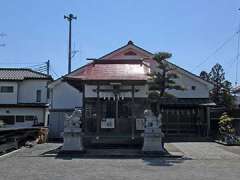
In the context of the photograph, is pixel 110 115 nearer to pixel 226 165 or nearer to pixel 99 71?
pixel 99 71

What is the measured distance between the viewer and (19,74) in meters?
45.0

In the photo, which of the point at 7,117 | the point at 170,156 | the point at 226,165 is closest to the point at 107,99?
the point at 170,156

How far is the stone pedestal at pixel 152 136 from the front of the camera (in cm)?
1717

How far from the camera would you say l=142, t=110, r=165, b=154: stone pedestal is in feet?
56.3

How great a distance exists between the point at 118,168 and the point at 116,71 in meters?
7.78

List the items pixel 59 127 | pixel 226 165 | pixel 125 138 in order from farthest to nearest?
pixel 59 127 → pixel 125 138 → pixel 226 165

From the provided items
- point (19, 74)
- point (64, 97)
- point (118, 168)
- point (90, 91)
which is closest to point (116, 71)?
point (90, 91)

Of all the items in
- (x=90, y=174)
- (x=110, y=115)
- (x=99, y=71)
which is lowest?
(x=90, y=174)

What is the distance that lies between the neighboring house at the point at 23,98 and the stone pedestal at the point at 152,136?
1014 inches

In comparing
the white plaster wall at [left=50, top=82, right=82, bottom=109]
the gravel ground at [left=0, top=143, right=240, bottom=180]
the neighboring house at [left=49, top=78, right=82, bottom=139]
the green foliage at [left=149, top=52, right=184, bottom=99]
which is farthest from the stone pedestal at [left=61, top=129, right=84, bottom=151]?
the white plaster wall at [left=50, top=82, right=82, bottom=109]

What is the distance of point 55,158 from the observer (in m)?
15.8

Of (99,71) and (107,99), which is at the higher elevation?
(99,71)

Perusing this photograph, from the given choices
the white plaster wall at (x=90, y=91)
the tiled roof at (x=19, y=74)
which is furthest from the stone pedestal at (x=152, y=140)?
the tiled roof at (x=19, y=74)

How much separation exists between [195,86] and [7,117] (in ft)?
67.9
